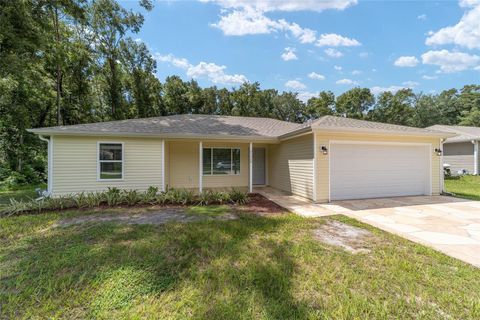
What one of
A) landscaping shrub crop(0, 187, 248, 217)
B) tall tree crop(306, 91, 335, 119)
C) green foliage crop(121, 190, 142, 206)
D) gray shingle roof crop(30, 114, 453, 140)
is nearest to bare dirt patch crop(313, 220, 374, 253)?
landscaping shrub crop(0, 187, 248, 217)

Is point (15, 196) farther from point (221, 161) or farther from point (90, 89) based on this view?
point (90, 89)

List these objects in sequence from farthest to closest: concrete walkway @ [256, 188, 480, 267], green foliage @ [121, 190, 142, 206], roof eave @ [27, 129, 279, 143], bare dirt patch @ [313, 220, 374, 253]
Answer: roof eave @ [27, 129, 279, 143], green foliage @ [121, 190, 142, 206], concrete walkway @ [256, 188, 480, 267], bare dirt patch @ [313, 220, 374, 253]

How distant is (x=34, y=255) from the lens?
341cm

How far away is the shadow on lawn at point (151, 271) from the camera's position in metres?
2.37

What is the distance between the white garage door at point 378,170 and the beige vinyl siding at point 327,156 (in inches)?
8.7

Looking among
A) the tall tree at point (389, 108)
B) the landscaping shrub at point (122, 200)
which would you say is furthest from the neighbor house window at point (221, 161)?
the tall tree at point (389, 108)

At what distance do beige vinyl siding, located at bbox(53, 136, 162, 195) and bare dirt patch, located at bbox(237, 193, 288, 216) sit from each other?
375 centimetres

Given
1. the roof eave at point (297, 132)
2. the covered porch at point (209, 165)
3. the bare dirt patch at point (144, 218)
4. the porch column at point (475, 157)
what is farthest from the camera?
the porch column at point (475, 157)

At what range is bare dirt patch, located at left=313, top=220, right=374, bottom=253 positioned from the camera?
12.5ft

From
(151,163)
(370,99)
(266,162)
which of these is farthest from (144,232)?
(370,99)

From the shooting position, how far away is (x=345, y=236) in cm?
430

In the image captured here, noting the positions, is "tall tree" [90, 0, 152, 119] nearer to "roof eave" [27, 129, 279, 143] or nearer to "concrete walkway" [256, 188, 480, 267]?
"roof eave" [27, 129, 279, 143]

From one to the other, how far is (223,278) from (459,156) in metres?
19.8

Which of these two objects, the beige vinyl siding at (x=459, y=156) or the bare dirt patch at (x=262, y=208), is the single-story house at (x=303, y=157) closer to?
the bare dirt patch at (x=262, y=208)
